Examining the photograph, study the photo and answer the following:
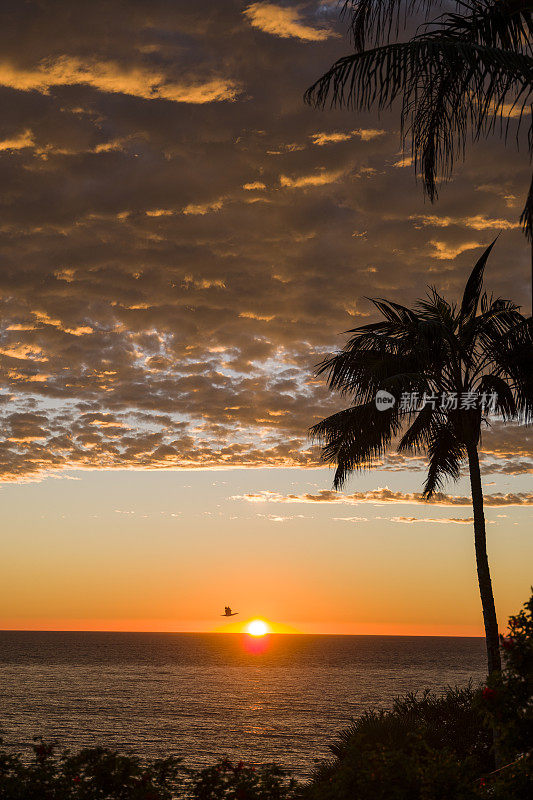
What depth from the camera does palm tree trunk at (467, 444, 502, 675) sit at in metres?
15.4

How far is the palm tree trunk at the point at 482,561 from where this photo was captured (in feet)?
50.5

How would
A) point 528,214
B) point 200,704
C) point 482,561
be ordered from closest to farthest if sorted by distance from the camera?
point 528,214 → point 482,561 → point 200,704

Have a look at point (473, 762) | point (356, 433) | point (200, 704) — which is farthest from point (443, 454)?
point (200, 704)

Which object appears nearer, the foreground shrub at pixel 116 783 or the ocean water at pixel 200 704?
the foreground shrub at pixel 116 783

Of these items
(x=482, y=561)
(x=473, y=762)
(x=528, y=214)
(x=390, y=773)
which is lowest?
(x=473, y=762)

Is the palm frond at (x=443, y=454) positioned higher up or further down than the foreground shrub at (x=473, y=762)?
higher up

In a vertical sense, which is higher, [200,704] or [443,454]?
[443,454]

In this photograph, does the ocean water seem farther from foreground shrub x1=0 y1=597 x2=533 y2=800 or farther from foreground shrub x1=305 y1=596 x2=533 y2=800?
foreground shrub x1=305 y1=596 x2=533 y2=800

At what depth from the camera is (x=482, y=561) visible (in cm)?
1575

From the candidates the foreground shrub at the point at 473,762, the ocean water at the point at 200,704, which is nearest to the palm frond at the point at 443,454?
the foreground shrub at the point at 473,762

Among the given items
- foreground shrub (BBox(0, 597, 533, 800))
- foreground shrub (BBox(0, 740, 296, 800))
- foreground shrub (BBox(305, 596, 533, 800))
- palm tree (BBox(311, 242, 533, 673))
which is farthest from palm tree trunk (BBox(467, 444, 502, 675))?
foreground shrub (BBox(0, 740, 296, 800))

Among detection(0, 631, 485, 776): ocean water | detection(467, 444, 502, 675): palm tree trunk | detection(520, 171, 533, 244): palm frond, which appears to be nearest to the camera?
detection(520, 171, 533, 244): palm frond
